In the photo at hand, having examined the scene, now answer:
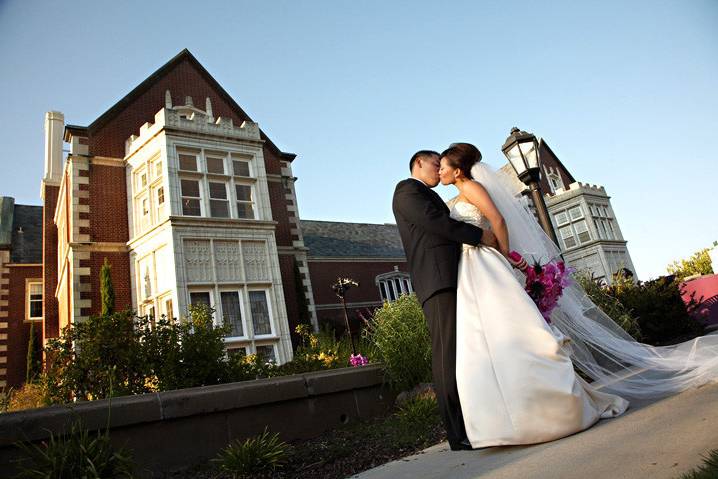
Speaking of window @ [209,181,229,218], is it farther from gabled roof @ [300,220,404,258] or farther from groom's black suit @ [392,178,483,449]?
groom's black suit @ [392,178,483,449]

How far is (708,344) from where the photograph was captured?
173 inches

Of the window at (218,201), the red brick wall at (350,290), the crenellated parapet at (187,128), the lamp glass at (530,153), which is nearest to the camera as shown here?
the lamp glass at (530,153)

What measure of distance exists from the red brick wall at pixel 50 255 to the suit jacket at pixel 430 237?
20827mm

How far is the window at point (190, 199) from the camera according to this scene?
1640 cm

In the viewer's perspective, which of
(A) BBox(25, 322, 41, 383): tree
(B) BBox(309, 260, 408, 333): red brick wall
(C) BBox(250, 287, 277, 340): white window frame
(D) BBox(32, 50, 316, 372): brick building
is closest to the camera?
(D) BBox(32, 50, 316, 372): brick building

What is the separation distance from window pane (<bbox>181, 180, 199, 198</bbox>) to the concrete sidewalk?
14836 mm

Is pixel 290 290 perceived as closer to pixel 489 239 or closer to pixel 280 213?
pixel 280 213

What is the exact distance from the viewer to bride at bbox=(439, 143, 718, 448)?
3104mm

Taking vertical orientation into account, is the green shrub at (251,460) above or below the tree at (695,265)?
below

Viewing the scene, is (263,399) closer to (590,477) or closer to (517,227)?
(517,227)

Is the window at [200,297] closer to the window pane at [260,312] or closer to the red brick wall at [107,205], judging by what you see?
the window pane at [260,312]


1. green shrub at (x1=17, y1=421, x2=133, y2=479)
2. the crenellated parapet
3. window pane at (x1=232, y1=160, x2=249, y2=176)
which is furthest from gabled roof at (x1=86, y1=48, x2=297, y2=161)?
green shrub at (x1=17, y1=421, x2=133, y2=479)

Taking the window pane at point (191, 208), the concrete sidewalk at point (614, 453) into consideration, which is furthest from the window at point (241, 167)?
the concrete sidewalk at point (614, 453)

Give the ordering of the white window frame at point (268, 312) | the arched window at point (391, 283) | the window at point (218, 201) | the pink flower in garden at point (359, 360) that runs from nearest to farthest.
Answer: the pink flower in garden at point (359, 360) → the white window frame at point (268, 312) → the window at point (218, 201) → the arched window at point (391, 283)
